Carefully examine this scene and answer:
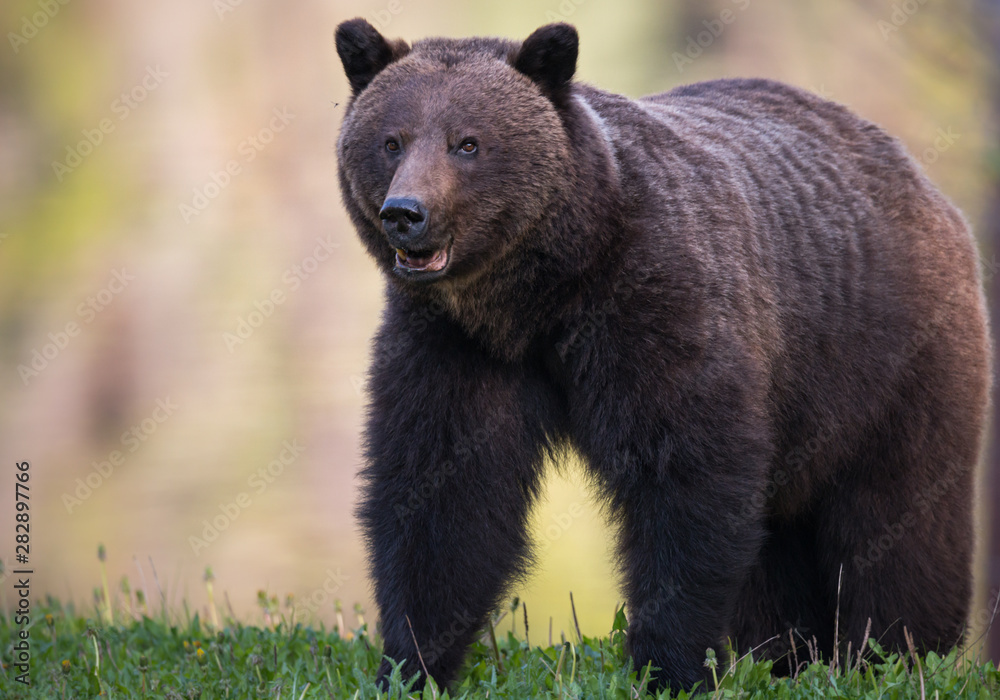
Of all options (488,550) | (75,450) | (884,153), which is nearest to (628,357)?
(488,550)

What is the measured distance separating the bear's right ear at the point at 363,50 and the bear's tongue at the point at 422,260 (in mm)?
931

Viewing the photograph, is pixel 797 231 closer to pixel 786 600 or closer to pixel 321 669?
pixel 786 600

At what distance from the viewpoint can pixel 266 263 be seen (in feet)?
42.9

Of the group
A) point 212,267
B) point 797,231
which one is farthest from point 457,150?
point 212,267

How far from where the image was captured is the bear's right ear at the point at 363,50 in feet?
15.1

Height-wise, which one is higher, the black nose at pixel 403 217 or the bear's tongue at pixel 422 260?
the black nose at pixel 403 217

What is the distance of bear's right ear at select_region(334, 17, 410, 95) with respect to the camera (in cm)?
461

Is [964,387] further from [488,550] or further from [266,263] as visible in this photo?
[266,263]

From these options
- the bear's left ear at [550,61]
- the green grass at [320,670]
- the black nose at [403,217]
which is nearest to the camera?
the black nose at [403,217]

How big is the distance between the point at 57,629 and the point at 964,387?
15.9 feet

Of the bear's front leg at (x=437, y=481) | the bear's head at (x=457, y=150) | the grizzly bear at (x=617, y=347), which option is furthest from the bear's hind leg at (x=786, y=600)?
the bear's head at (x=457, y=150)

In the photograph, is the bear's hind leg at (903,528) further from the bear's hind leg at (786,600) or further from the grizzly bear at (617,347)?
the bear's hind leg at (786,600)

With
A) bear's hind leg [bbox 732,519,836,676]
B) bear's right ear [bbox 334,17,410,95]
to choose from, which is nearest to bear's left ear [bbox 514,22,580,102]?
bear's right ear [bbox 334,17,410,95]

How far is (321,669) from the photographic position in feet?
16.0
